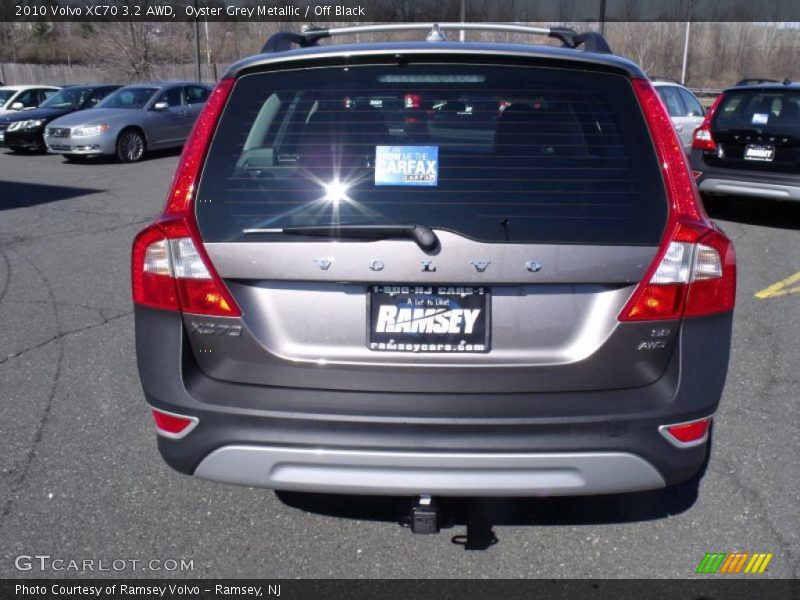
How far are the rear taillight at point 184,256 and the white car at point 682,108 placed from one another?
11.5 metres

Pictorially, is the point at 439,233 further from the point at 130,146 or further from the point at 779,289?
the point at 130,146

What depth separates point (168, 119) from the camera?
56.1 feet

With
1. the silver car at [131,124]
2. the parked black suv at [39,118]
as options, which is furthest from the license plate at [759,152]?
the parked black suv at [39,118]

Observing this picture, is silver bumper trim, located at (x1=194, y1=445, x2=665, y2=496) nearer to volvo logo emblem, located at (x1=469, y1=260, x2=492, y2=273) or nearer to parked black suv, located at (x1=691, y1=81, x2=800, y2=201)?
volvo logo emblem, located at (x1=469, y1=260, x2=492, y2=273)

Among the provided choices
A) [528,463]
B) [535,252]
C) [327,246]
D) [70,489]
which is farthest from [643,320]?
[70,489]

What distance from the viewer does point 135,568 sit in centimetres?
291

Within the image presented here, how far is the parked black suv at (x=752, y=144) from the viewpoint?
8859 mm

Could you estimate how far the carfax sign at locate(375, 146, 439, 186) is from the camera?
2.54m

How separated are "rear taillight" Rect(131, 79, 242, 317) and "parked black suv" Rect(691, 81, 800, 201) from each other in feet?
26.2

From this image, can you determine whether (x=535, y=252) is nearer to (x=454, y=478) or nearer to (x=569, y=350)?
(x=569, y=350)

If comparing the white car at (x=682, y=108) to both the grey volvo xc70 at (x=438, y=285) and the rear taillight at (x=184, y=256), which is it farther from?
the rear taillight at (x=184, y=256)

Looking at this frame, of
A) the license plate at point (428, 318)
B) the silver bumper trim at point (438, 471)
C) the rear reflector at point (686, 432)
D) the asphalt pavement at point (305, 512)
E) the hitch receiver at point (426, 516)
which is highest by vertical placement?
the license plate at point (428, 318)

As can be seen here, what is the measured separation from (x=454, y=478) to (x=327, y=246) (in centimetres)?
85

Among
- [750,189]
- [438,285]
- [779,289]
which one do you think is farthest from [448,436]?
[750,189]
